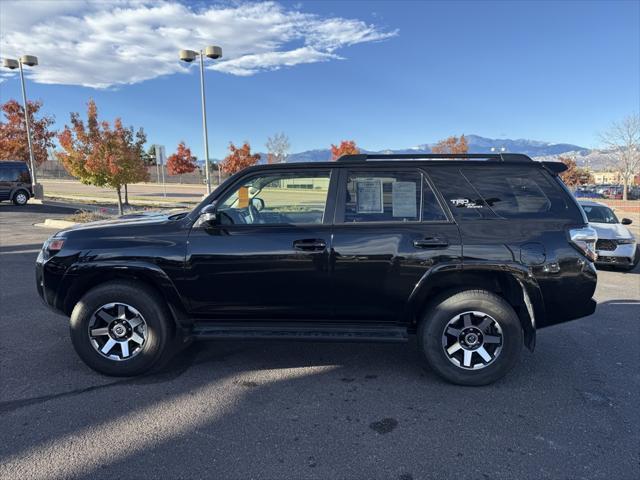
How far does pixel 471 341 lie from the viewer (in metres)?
3.55

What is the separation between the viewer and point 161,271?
3.59 meters

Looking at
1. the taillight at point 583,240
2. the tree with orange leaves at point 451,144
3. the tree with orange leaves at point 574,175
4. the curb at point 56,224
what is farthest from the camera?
the tree with orange leaves at point 574,175

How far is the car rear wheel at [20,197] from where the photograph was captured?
65.4 ft

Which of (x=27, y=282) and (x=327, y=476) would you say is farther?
(x=27, y=282)

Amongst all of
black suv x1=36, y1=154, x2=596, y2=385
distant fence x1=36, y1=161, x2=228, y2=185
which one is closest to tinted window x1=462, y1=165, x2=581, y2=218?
black suv x1=36, y1=154, x2=596, y2=385

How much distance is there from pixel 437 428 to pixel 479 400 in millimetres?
568

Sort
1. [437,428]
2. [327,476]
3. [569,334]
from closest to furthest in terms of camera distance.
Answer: [327,476] → [437,428] → [569,334]

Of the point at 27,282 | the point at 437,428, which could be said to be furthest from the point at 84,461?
the point at 27,282

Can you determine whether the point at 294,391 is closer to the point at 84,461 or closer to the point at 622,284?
the point at 84,461

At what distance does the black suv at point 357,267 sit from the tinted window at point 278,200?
15 millimetres

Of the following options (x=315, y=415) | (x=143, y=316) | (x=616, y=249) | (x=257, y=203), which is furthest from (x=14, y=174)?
(x=616, y=249)

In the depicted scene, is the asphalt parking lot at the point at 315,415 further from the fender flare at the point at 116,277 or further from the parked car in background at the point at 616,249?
the parked car in background at the point at 616,249

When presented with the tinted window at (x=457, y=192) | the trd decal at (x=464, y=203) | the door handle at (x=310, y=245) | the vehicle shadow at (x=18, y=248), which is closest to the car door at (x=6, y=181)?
the vehicle shadow at (x=18, y=248)

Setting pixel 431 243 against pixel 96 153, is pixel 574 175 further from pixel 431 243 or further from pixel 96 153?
pixel 431 243
